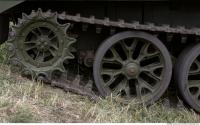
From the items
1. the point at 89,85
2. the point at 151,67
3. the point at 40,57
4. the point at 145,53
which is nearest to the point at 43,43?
the point at 40,57

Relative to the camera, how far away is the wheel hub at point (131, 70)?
591 centimetres

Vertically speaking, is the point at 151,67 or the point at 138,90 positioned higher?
the point at 151,67

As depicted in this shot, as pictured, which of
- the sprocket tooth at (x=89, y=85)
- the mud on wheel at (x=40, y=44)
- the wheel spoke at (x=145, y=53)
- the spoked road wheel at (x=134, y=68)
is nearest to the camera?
the mud on wheel at (x=40, y=44)

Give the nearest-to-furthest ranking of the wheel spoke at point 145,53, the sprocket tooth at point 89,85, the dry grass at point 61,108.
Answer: the dry grass at point 61,108 < the wheel spoke at point 145,53 < the sprocket tooth at point 89,85

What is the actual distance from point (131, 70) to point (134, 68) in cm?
4

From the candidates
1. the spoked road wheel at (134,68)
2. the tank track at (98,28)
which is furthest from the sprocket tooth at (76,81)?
the spoked road wheel at (134,68)

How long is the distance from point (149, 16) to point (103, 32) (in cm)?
63

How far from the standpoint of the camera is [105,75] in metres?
6.21

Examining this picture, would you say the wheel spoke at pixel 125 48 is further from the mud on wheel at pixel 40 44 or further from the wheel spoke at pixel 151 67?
the mud on wheel at pixel 40 44

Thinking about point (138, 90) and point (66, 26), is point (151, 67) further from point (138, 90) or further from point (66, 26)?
point (66, 26)

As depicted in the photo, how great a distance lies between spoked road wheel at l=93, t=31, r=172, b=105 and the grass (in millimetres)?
180

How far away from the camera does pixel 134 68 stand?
5.91 m

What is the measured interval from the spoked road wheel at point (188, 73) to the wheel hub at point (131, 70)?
0.51 meters

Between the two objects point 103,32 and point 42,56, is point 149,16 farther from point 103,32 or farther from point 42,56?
point 42,56
